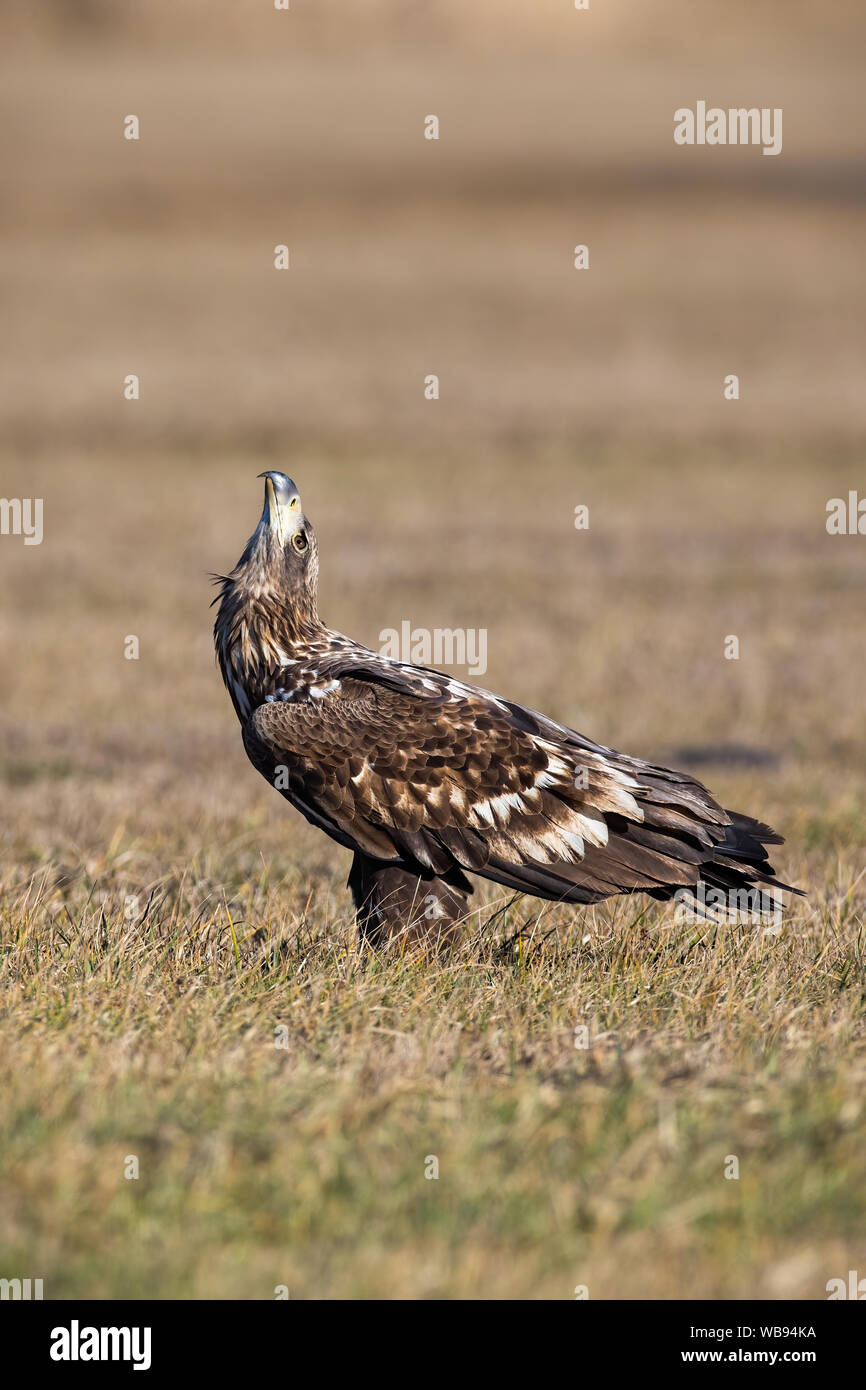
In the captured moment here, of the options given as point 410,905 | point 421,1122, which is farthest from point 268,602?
point 421,1122

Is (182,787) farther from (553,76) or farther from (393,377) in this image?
(553,76)

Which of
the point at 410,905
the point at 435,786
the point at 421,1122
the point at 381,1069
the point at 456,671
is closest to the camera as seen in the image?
the point at 421,1122

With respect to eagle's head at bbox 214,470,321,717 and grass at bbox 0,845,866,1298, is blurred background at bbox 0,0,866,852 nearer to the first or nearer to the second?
eagle's head at bbox 214,470,321,717

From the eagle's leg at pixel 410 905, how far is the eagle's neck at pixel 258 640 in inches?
30.7

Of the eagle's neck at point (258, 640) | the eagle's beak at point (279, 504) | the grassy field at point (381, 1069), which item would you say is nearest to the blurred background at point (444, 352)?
the grassy field at point (381, 1069)

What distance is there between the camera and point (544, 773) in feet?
19.4

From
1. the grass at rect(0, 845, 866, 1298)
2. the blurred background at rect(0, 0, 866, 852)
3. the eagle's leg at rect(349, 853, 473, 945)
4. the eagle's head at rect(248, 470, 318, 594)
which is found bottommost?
the grass at rect(0, 845, 866, 1298)

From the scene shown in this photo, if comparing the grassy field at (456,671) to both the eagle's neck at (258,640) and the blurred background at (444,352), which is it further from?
the eagle's neck at (258,640)

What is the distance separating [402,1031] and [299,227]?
4305cm

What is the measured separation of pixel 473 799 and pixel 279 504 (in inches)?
54.3

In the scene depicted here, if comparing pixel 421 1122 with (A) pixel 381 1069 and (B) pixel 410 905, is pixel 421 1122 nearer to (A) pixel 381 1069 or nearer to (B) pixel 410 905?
(A) pixel 381 1069

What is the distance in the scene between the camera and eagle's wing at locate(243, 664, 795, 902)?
573cm

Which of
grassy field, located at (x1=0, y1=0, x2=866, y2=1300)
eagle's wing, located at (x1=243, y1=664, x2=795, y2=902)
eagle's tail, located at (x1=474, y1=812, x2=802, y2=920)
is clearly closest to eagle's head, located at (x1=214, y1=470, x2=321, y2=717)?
eagle's wing, located at (x1=243, y1=664, x2=795, y2=902)

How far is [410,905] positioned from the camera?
5.92 meters
